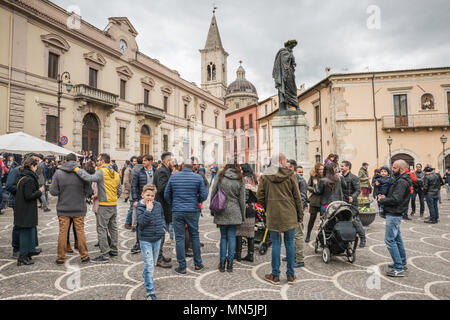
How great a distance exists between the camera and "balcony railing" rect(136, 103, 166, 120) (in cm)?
2441

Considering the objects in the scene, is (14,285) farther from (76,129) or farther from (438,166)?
(438,166)

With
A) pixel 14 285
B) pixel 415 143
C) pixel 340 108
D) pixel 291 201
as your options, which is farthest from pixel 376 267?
pixel 415 143

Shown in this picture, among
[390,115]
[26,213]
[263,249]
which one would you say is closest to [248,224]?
[263,249]

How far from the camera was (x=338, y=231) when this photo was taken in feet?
13.9

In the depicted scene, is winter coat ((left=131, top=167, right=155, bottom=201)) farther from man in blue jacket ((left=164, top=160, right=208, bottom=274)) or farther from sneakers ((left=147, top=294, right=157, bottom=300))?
sneakers ((left=147, top=294, right=157, bottom=300))

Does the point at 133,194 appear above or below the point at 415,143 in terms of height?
below

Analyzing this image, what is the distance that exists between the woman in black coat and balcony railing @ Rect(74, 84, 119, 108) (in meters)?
16.6

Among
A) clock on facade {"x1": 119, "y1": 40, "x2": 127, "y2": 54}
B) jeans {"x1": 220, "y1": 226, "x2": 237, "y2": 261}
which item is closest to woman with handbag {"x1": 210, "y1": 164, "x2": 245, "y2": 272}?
jeans {"x1": 220, "y1": 226, "x2": 237, "y2": 261}

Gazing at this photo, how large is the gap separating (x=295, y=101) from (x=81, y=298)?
7668 mm

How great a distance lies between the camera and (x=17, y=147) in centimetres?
840

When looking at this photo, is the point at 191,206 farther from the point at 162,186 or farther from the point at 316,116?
the point at 316,116

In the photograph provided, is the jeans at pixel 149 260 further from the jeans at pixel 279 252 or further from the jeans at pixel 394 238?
the jeans at pixel 394 238

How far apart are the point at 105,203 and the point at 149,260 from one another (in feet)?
6.41
